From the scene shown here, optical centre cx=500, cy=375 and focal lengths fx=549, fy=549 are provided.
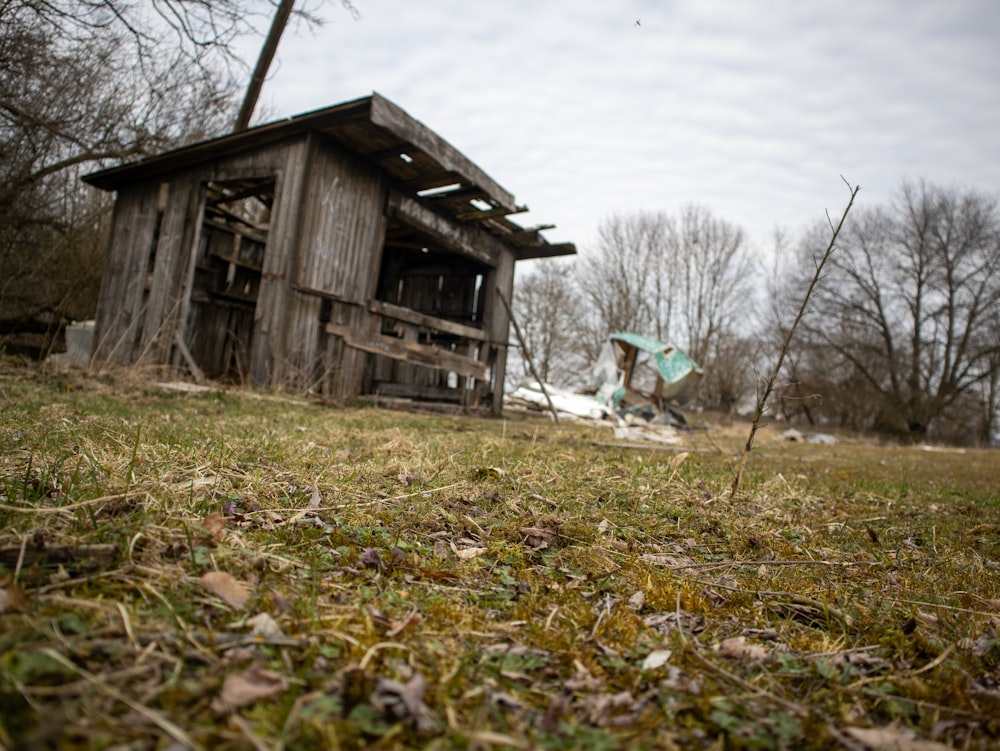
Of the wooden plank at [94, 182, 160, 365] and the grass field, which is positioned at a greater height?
the wooden plank at [94, 182, 160, 365]

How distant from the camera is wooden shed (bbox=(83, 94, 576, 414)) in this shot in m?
7.10

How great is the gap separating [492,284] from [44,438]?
8.78 m

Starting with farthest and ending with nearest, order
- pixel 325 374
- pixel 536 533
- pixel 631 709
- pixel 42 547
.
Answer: pixel 325 374, pixel 536 533, pixel 42 547, pixel 631 709

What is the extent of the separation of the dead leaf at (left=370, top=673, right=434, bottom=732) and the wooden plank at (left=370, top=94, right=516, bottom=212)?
6.48 metres

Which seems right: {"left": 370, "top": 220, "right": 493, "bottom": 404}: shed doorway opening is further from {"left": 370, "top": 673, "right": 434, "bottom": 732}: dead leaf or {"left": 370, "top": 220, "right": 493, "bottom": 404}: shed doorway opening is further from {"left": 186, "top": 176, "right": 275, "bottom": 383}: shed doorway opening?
{"left": 370, "top": 673, "right": 434, "bottom": 732}: dead leaf

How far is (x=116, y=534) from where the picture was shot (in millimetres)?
1307

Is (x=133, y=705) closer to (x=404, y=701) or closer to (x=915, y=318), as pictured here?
(x=404, y=701)

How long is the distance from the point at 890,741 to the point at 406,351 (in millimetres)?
7809

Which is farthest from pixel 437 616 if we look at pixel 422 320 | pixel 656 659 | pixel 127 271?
pixel 127 271

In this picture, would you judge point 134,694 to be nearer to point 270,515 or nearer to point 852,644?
point 270,515

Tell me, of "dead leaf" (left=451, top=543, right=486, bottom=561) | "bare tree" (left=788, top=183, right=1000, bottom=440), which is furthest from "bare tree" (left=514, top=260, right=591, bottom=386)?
"dead leaf" (left=451, top=543, right=486, bottom=561)

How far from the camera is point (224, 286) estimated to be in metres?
9.94

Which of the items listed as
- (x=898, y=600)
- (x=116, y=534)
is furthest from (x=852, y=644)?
(x=116, y=534)

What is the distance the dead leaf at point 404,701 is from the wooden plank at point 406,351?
7.04m
